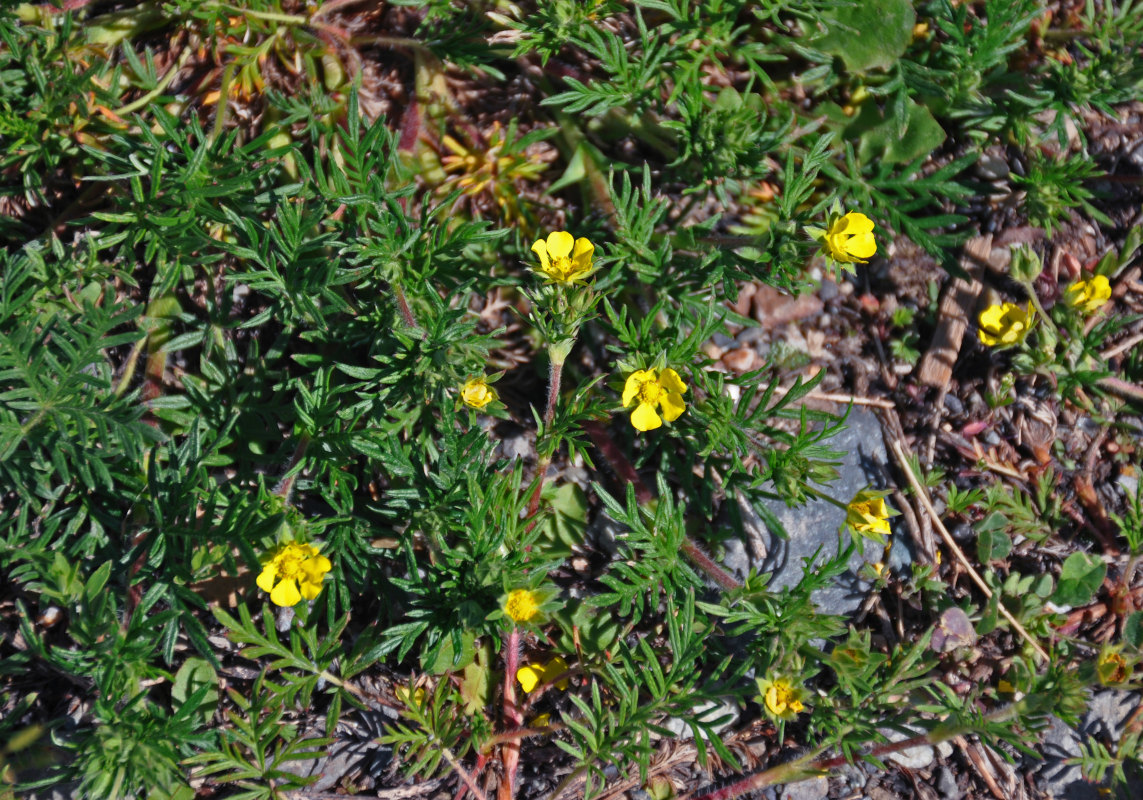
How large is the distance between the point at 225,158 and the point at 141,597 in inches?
65.1

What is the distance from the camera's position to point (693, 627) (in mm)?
3068

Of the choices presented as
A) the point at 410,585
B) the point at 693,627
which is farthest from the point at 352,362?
the point at 693,627

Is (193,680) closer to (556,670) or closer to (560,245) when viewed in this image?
(556,670)

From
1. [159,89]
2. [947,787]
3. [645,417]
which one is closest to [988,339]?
[645,417]

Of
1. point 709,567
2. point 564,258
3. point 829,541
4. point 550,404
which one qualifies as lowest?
point 829,541

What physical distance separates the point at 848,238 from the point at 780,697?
5.28ft

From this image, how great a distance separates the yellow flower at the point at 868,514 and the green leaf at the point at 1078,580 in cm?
103

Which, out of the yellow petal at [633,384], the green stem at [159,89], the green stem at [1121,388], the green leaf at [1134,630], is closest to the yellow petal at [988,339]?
the green stem at [1121,388]

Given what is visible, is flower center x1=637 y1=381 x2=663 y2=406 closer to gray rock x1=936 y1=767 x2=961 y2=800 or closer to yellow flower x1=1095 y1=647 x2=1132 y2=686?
yellow flower x1=1095 y1=647 x2=1132 y2=686

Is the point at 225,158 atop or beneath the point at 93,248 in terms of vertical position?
atop

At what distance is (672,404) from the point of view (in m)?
3.01

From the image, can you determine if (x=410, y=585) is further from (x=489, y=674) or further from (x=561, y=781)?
(x=561, y=781)

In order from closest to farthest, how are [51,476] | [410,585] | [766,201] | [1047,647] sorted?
[410,585], [51,476], [1047,647], [766,201]

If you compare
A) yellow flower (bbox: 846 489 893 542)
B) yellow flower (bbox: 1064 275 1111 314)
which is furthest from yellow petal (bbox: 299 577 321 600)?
yellow flower (bbox: 1064 275 1111 314)
